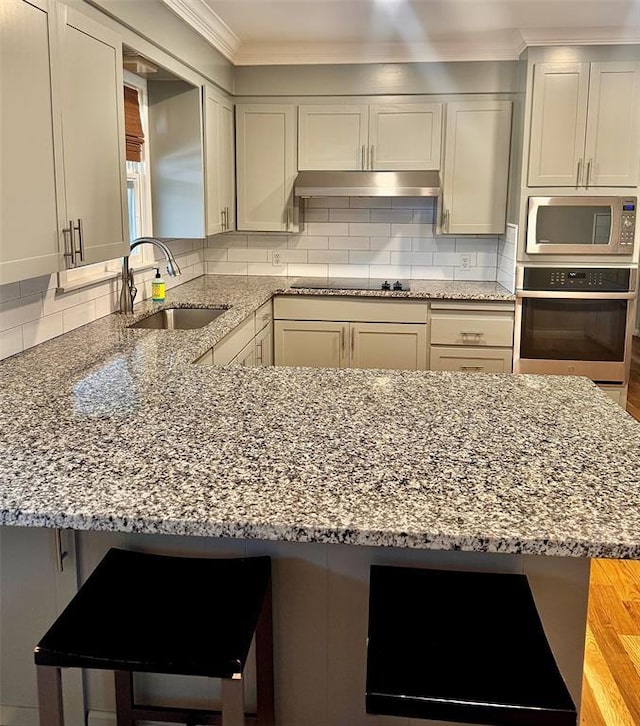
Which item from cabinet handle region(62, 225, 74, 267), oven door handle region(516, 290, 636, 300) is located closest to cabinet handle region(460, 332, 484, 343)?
oven door handle region(516, 290, 636, 300)

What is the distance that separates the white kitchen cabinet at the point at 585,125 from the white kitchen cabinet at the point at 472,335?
0.79 metres

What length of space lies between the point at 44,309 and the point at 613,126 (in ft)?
10.6

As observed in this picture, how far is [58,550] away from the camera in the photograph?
160 cm

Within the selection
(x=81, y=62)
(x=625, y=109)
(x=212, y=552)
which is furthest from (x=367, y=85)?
(x=212, y=552)

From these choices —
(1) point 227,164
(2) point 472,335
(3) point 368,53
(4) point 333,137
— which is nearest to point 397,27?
(3) point 368,53

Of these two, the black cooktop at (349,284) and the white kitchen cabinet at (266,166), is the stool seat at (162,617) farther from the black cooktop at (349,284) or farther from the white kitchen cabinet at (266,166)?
the white kitchen cabinet at (266,166)

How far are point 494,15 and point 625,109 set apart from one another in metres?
0.97

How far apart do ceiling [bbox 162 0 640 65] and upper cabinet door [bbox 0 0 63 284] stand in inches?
54.5

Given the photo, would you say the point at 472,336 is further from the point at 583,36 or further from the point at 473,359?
the point at 583,36

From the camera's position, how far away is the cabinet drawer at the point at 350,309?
4.30 meters

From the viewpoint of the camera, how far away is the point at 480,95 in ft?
14.1

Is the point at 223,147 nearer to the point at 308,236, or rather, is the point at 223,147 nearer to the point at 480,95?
the point at 308,236

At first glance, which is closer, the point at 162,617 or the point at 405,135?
the point at 162,617

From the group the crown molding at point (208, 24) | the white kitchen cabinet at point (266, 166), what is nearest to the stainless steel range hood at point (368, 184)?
the white kitchen cabinet at point (266, 166)
